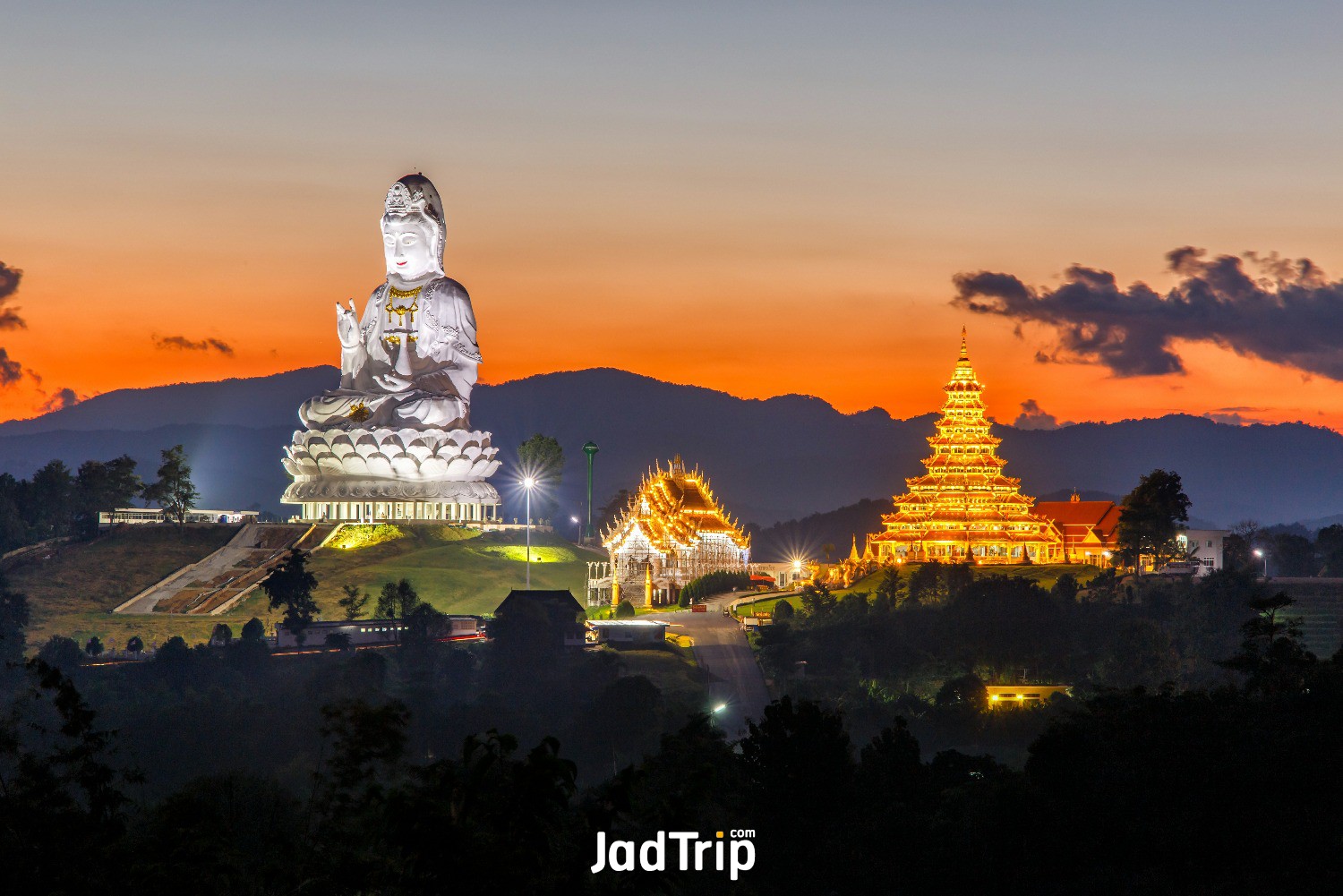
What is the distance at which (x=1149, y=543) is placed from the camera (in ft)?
251

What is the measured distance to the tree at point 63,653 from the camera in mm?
65562

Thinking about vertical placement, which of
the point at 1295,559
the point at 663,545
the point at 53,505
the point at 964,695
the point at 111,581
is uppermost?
the point at 53,505

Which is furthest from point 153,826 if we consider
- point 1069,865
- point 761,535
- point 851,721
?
point 761,535

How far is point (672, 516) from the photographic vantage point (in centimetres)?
7738

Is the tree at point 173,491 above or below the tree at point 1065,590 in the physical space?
above

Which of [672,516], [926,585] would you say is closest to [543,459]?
[672,516]

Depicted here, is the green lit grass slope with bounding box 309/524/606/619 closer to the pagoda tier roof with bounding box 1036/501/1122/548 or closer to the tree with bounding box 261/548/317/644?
the tree with bounding box 261/548/317/644

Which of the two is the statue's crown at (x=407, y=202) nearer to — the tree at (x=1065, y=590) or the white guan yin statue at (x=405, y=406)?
the white guan yin statue at (x=405, y=406)

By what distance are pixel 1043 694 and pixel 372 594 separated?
25872 mm

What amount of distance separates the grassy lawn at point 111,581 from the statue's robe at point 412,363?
23.4ft

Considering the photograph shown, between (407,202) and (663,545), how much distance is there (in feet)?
67.2

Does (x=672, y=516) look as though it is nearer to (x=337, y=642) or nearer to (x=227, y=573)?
(x=337, y=642)

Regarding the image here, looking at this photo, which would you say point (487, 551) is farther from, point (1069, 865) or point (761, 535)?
point (761, 535)

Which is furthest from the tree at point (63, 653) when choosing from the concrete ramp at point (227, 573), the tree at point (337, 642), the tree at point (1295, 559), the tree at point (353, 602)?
the tree at point (1295, 559)
